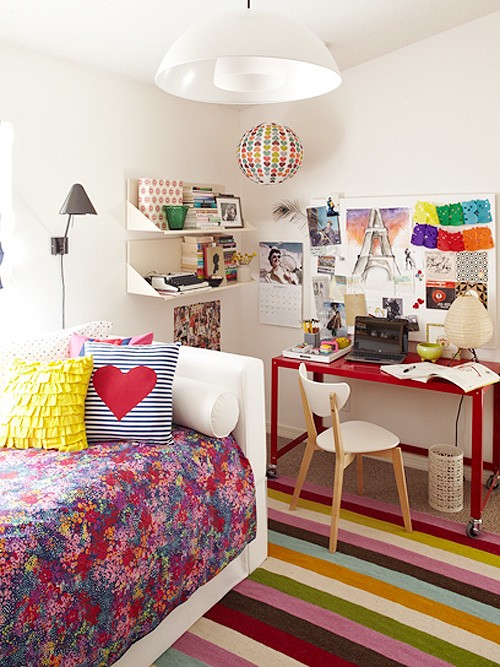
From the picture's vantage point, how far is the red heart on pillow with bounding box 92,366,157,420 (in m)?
2.39

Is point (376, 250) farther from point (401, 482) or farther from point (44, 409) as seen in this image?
point (44, 409)

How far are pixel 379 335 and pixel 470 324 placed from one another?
1.66 feet

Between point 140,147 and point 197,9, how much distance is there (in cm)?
95

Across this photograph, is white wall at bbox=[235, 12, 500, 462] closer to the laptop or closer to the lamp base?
the laptop

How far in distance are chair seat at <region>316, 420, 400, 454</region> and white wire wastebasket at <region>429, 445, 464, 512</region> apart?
0.33m


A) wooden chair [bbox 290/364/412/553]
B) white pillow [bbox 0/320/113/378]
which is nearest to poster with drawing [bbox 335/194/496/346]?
wooden chair [bbox 290/364/412/553]

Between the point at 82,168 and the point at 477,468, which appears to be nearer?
the point at 477,468

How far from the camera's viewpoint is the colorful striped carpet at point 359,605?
2.17m

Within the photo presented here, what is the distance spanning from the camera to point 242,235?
4344 millimetres

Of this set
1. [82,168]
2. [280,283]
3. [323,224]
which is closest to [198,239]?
[280,283]

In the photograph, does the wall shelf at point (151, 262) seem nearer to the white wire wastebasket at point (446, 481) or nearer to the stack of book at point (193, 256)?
the stack of book at point (193, 256)

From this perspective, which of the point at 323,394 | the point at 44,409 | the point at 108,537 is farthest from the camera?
the point at 323,394

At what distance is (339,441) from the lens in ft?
9.27

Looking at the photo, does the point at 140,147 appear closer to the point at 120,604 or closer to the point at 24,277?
the point at 24,277
